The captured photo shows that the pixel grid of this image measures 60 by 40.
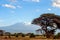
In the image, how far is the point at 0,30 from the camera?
3328cm

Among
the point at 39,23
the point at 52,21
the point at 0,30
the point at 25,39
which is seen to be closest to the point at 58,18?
the point at 52,21

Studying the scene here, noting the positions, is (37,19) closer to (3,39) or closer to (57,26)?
(57,26)

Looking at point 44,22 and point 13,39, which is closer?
point 13,39

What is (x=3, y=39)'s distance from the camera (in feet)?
51.9

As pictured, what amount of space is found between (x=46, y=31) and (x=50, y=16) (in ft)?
8.54

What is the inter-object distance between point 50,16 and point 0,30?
869 centimetres

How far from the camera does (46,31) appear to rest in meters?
33.4

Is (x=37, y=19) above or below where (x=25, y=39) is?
above

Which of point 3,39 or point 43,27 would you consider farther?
point 43,27

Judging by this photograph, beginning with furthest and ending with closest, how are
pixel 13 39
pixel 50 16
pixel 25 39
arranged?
pixel 50 16
pixel 25 39
pixel 13 39

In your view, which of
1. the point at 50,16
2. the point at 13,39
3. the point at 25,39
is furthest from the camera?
the point at 50,16

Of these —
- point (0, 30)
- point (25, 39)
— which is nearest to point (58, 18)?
point (0, 30)

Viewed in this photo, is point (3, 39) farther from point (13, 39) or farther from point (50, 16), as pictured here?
point (50, 16)

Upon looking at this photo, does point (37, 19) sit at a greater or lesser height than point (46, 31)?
greater
